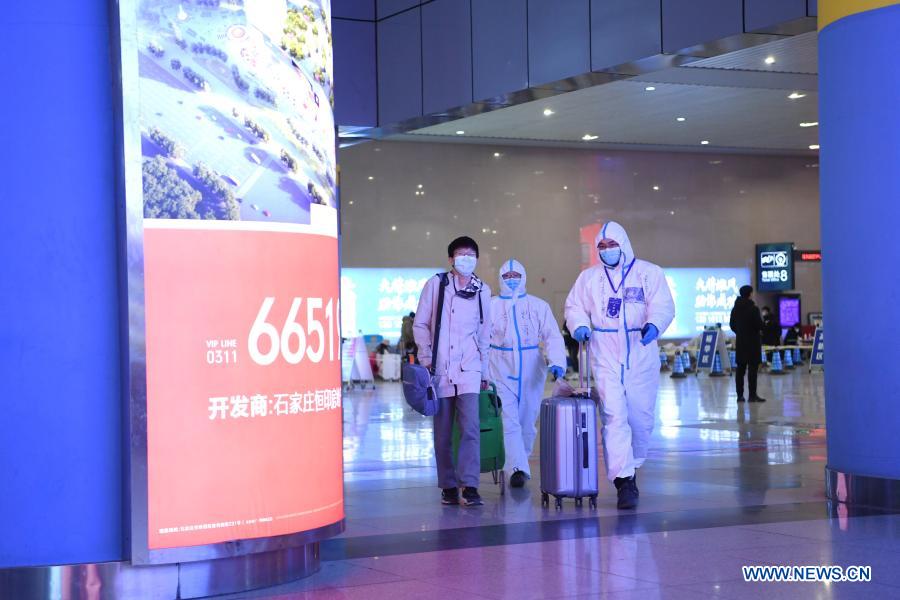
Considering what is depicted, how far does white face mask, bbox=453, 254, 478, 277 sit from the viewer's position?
8.98 m

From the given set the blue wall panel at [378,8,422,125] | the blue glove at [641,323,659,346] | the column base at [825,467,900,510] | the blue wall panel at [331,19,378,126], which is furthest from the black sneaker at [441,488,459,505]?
the blue wall panel at [331,19,378,126]

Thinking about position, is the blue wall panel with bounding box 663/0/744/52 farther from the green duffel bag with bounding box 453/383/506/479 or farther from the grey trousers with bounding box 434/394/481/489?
the grey trousers with bounding box 434/394/481/489

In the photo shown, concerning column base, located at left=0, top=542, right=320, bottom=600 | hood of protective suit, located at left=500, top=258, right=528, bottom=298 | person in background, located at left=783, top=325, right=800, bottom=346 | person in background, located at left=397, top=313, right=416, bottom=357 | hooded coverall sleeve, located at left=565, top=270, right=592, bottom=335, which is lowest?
column base, located at left=0, top=542, right=320, bottom=600

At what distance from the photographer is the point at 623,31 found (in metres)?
14.2

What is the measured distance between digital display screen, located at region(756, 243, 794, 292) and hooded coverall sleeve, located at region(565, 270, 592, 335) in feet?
95.8

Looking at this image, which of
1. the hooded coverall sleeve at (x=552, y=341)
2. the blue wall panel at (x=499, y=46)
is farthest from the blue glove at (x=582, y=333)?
the blue wall panel at (x=499, y=46)

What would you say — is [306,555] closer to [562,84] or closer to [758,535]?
[758,535]

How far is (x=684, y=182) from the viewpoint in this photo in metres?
36.4

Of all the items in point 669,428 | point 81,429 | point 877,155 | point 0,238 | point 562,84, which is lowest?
point 669,428

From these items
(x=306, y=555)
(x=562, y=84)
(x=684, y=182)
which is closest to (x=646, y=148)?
(x=684, y=182)

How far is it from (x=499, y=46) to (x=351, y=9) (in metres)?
2.99

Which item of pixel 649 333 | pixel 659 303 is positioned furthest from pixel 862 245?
pixel 649 333

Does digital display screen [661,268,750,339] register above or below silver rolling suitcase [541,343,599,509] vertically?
above

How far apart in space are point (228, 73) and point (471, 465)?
13.6 feet
